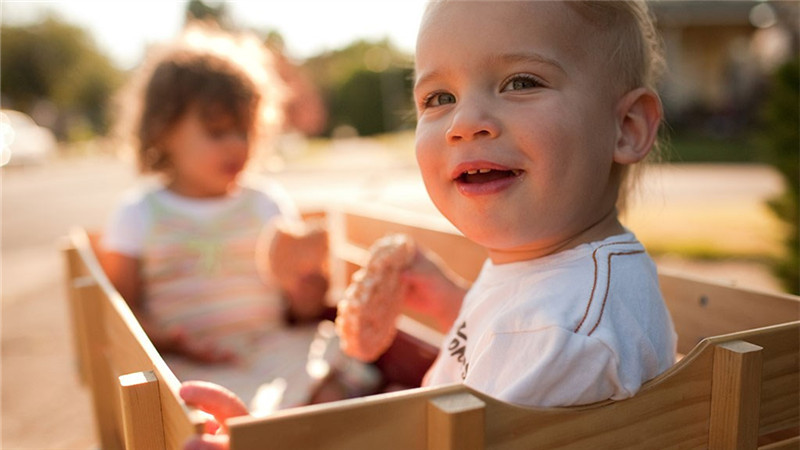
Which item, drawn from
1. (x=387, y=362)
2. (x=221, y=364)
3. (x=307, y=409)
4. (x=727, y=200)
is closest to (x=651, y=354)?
(x=307, y=409)

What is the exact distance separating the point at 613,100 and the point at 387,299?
0.65 meters

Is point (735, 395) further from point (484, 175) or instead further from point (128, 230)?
point (128, 230)

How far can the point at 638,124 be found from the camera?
1178 millimetres

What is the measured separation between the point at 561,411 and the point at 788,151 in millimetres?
2499

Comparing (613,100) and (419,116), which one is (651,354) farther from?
(419,116)

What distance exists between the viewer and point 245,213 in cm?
256

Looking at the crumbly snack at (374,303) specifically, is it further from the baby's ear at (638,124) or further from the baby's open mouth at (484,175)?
the baby's ear at (638,124)

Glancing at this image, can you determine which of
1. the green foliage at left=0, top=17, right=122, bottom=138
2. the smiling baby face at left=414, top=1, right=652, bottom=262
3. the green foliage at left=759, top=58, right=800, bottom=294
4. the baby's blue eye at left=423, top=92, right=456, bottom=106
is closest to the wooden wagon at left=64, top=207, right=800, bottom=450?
the smiling baby face at left=414, top=1, right=652, bottom=262

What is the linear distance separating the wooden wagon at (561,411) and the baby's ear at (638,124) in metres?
0.34

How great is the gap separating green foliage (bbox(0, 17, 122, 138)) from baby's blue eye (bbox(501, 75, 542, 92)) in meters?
34.8

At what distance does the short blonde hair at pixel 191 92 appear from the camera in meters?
2.37

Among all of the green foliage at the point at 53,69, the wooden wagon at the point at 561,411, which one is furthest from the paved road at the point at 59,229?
the green foliage at the point at 53,69

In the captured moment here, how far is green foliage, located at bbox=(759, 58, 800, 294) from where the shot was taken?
2.77 metres

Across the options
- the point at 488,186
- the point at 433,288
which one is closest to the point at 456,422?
the point at 488,186
